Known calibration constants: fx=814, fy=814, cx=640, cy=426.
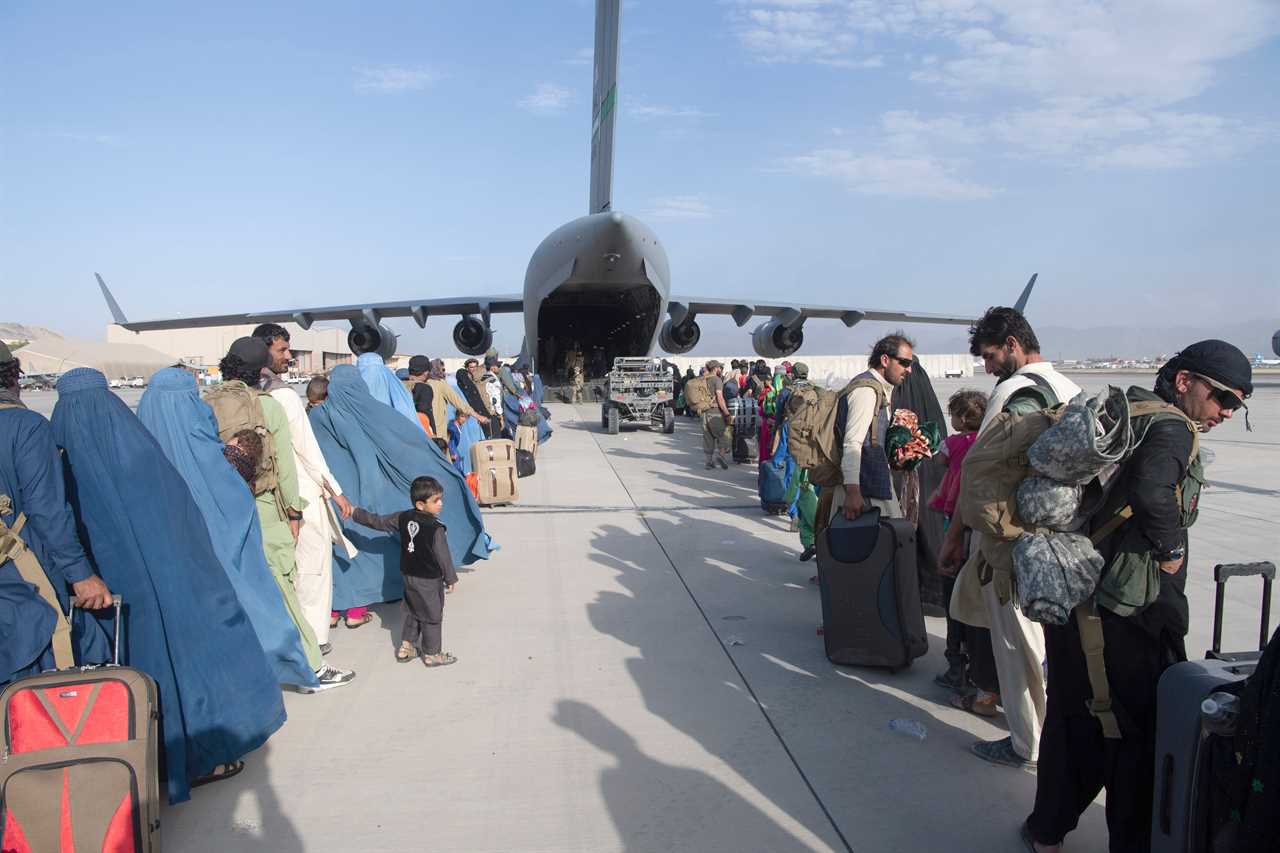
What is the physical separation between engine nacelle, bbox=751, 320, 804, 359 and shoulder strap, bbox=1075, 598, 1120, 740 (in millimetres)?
23347

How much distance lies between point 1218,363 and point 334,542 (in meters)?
4.49

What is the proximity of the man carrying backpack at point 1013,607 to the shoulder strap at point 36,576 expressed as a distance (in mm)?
3316

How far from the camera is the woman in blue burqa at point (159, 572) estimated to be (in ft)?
9.61

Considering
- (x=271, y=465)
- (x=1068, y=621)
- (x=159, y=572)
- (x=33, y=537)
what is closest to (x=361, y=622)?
(x=271, y=465)

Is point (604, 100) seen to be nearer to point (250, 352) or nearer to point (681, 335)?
point (681, 335)

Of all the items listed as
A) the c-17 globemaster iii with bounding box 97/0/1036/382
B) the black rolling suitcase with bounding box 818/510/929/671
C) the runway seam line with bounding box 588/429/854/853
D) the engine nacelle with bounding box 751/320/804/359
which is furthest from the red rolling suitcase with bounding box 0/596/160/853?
the engine nacelle with bounding box 751/320/804/359

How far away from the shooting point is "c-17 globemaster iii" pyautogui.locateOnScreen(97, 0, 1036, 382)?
17.8 meters

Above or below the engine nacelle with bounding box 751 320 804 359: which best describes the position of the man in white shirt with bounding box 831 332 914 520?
below

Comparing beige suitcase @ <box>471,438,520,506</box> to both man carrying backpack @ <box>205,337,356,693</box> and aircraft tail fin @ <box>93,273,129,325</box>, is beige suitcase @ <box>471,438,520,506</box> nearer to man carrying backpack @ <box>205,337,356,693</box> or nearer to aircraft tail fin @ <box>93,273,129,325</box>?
man carrying backpack @ <box>205,337,356,693</box>

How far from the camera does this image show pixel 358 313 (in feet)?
79.6

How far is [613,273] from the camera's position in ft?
59.5

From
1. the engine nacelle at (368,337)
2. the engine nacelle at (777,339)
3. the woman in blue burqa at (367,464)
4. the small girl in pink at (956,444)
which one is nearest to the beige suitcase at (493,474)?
the woman in blue burqa at (367,464)

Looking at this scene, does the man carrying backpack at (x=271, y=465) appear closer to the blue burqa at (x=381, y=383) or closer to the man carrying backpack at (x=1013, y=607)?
the blue burqa at (x=381, y=383)

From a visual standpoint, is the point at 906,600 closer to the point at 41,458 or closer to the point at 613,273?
the point at 41,458
